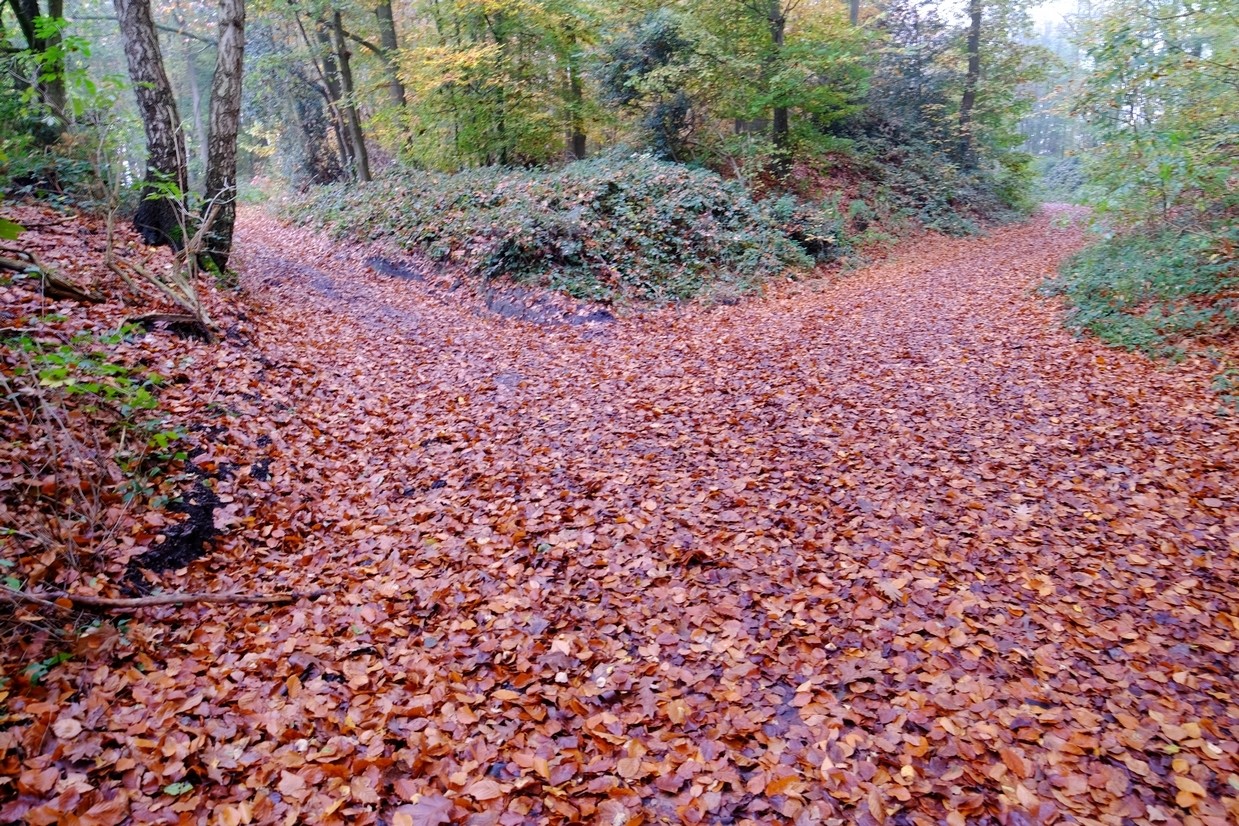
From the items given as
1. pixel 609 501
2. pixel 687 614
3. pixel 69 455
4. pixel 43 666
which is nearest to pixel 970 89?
pixel 609 501

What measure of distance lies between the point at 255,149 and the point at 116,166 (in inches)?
819

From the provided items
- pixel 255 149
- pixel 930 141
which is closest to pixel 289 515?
pixel 930 141

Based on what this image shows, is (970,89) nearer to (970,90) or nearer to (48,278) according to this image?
(970,90)

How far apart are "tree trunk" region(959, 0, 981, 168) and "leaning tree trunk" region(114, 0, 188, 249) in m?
22.4

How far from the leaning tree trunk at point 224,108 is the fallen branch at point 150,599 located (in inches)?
266

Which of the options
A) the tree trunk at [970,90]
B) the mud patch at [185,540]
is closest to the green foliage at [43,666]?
the mud patch at [185,540]

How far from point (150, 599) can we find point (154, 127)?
7.81 meters

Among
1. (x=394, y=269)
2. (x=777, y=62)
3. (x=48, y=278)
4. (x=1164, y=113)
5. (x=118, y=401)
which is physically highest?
(x=777, y=62)

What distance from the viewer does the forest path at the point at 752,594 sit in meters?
3.15

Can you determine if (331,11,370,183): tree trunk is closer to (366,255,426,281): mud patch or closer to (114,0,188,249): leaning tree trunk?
(366,255,426,281): mud patch

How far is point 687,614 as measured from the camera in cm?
430

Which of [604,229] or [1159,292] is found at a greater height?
[604,229]

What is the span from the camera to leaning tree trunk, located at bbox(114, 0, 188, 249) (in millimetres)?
8500

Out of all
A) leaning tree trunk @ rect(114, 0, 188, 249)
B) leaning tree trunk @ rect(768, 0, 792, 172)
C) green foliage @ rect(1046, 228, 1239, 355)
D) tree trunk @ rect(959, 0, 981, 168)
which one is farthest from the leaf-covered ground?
tree trunk @ rect(959, 0, 981, 168)
